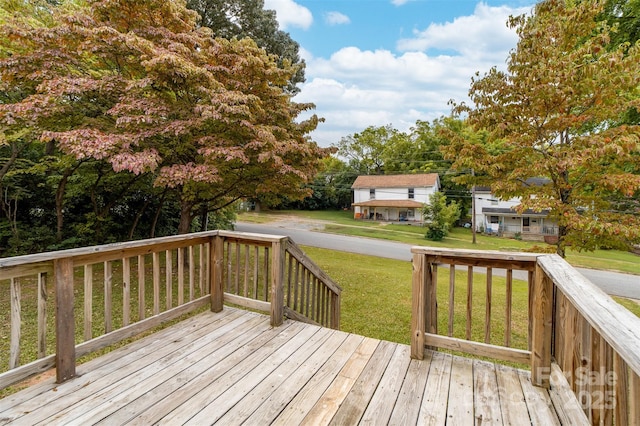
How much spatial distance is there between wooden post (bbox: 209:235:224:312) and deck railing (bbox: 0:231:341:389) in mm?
12

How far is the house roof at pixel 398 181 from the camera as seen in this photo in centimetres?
2852

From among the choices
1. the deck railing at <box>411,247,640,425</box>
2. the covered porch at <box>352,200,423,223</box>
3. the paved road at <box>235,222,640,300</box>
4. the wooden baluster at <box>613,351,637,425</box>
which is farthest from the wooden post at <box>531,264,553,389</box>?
the covered porch at <box>352,200,423,223</box>

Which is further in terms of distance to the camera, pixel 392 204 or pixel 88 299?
pixel 392 204

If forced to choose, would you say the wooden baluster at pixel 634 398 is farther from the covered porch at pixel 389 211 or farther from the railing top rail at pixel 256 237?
the covered porch at pixel 389 211

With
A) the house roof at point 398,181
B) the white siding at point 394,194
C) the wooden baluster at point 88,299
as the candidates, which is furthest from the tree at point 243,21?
the house roof at point 398,181

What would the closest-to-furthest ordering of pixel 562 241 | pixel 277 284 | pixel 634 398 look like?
pixel 634 398 → pixel 277 284 → pixel 562 241

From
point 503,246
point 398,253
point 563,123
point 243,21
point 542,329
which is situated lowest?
point 503,246

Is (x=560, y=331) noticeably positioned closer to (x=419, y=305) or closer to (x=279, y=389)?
(x=419, y=305)

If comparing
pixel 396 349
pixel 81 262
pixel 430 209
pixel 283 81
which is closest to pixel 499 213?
pixel 430 209

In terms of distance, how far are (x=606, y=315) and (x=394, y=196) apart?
29.7 m

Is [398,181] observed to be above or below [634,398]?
above

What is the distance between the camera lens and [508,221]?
2605cm

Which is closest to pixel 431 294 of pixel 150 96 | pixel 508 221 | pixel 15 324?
pixel 15 324

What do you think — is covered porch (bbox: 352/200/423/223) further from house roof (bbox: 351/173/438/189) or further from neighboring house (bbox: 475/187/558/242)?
neighboring house (bbox: 475/187/558/242)
